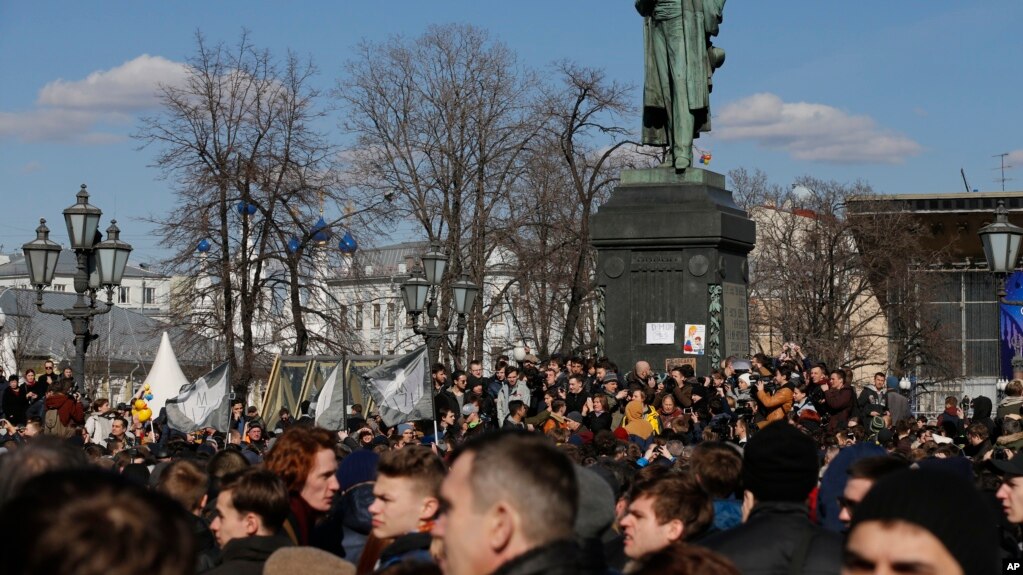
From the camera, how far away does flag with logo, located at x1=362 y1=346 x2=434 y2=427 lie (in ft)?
52.6

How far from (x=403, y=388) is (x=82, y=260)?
Answer: 486cm

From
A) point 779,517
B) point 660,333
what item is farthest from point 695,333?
point 779,517

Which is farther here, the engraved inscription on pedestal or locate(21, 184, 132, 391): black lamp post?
the engraved inscription on pedestal

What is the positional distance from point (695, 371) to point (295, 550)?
15.0 metres

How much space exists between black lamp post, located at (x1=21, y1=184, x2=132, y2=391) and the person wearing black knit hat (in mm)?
15606

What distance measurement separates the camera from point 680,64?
63.5ft

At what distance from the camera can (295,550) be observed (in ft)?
16.4

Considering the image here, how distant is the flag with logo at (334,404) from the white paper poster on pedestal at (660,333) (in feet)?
16.9

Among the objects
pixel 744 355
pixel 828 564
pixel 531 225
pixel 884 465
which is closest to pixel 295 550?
pixel 828 564

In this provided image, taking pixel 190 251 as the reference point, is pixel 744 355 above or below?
below

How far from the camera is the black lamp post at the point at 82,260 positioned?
18453mm

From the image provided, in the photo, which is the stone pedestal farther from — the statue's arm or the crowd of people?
the crowd of people

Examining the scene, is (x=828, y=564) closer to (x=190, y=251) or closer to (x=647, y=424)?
(x=647, y=424)

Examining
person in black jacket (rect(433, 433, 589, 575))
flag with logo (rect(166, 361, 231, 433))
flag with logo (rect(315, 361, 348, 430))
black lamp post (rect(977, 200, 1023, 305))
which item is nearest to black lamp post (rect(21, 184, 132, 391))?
flag with logo (rect(166, 361, 231, 433))
